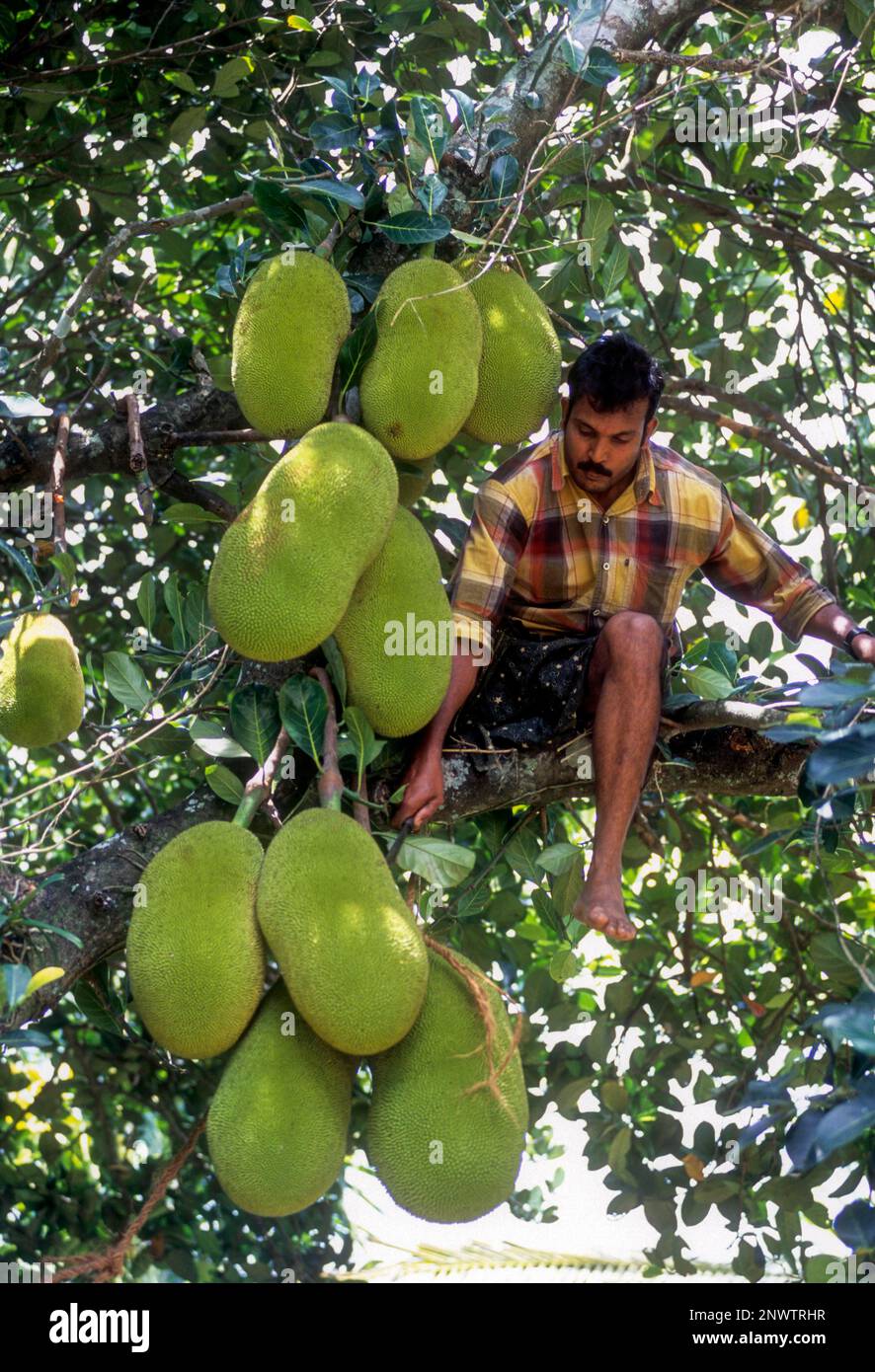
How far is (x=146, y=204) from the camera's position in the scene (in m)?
3.74

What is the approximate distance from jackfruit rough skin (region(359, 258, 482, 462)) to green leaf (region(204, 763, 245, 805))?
534mm

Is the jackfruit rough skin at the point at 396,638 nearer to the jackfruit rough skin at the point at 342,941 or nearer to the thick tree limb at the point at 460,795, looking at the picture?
the thick tree limb at the point at 460,795

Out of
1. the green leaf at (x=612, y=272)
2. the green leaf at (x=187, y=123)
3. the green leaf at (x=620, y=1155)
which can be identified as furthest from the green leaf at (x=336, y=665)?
the green leaf at (x=187, y=123)

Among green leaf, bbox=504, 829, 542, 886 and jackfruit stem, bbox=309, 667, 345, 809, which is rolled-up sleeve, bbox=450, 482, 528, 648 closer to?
green leaf, bbox=504, 829, 542, 886

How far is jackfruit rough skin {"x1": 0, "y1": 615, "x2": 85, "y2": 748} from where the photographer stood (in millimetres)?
2162

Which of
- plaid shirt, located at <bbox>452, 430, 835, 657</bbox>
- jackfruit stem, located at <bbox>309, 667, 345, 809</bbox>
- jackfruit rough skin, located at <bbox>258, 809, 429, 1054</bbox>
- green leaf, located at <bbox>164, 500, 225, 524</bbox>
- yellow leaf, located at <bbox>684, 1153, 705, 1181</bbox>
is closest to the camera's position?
jackfruit rough skin, located at <bbox>258, 809, 429, 1054</bbox>

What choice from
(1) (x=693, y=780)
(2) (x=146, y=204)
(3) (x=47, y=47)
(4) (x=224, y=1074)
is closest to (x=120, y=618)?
(2) (x=146, y=204)

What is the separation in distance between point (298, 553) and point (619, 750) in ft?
2.30

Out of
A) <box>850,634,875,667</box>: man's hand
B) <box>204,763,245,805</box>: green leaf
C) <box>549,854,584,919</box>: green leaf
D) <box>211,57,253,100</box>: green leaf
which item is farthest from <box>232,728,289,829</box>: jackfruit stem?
<box>211,57,253,100</box>: green leaf

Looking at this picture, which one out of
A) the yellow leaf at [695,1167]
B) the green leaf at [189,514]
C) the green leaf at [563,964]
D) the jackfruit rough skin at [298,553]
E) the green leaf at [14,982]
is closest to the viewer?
the green leaf at [14,982]

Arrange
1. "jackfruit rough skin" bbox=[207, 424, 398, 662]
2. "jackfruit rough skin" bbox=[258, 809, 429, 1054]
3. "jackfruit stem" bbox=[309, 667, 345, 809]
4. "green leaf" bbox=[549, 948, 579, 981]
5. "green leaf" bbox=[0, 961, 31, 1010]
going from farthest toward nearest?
1. "green leaf" bbox=[549, 948, 579, 981]
2. "jackfruit stem" bbox=[309, 667, 345, 809]
3. "jackfruit rough skin" bbox=[207, 424, 398, 662]
4. "jackfruit rough skin" bbox=[258, 809, 429, 1054]
5. "green leaf" bbox=[0, 961, 31, 1010]

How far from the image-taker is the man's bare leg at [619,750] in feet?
7.20

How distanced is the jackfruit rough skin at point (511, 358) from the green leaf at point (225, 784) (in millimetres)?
710

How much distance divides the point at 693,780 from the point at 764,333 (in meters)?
1.68
